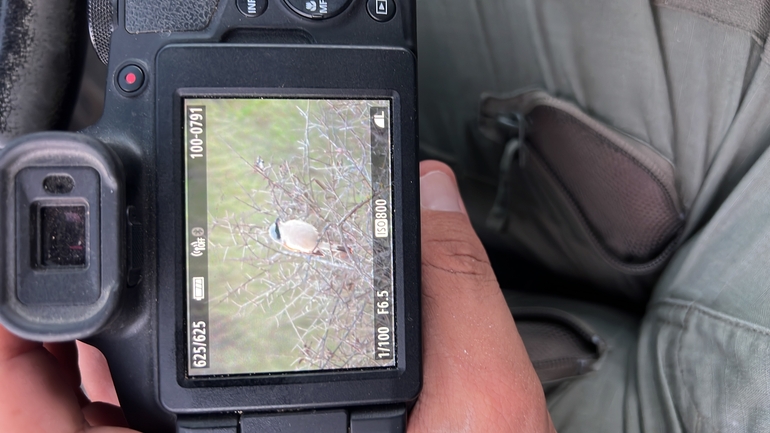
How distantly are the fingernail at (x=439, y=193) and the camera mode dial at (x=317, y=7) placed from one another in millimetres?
247

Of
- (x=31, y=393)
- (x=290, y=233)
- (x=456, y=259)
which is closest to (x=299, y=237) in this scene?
(x=290, y=233)

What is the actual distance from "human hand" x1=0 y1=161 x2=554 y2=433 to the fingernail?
0.03m

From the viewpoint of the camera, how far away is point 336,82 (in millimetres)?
518

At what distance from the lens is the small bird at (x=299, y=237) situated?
0.51m

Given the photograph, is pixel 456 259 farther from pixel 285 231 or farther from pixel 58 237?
pixel 58 237

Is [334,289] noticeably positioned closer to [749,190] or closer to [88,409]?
[88,409]

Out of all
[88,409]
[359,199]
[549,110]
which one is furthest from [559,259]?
[88,409]

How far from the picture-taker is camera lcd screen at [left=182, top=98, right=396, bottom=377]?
0.51 meters

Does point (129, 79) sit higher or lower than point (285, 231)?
higher

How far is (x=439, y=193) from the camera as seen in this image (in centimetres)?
66

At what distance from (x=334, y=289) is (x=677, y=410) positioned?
1.47ft

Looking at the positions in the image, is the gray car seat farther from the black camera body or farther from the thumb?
the black camera body

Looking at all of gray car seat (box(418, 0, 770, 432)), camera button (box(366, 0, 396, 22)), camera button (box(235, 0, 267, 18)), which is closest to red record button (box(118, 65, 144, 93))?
camera button (box(235, 0, 267, 18))

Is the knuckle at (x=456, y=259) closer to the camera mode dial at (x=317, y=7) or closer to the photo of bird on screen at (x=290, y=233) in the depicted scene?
the photo of bird on screen at (x=290, y=233)
